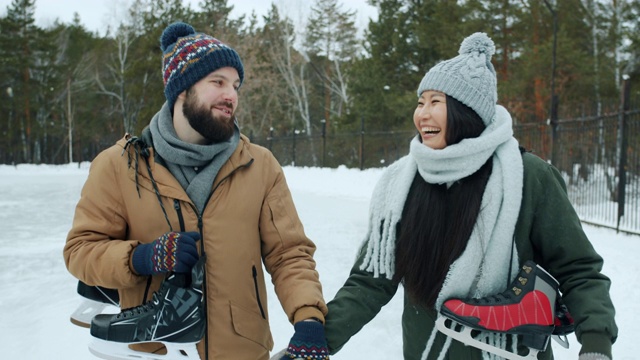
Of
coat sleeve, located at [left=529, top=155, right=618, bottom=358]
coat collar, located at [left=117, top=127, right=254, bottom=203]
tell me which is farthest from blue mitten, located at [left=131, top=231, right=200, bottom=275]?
coat sleeve, located at [left=529, top=155, right=618, bottom=358]

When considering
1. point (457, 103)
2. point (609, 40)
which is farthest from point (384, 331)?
point (609, 40)

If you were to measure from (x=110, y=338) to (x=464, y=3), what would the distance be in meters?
19.6

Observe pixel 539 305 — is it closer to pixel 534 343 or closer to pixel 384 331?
pixel 534 343

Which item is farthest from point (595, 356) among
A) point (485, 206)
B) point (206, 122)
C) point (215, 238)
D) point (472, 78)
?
point (206, 122)

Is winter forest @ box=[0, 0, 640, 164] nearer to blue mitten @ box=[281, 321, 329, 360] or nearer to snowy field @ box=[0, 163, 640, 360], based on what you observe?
snowy field @ box=[0, 163, 640, 360]

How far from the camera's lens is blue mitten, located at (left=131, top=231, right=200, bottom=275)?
6.09ft

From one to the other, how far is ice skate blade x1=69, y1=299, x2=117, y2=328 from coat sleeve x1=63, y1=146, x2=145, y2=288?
0.18 m

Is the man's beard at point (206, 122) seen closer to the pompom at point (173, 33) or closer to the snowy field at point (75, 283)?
the pompom at point (173, 33)

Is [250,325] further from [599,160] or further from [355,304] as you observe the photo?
[599,160]

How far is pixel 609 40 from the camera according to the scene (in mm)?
19109

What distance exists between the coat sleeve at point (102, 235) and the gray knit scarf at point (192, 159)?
172mm

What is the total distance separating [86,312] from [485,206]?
1.57 meters

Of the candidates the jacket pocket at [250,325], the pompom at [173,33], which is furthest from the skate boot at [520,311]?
the pompom at [173,33]

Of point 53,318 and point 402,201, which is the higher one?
point 402,201
